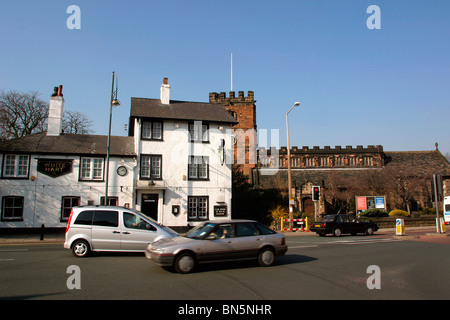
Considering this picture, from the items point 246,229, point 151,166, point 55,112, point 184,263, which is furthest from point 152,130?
point 184,263

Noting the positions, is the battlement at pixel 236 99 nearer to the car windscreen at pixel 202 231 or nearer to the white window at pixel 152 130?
the white window at pixel 152 130

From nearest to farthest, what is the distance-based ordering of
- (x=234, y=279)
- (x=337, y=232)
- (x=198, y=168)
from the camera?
1. (x=234, y=279)
2. (x=337, y=232)
3. (x=198, y=168)

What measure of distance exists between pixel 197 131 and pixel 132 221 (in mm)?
15205

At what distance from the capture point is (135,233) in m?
12.4

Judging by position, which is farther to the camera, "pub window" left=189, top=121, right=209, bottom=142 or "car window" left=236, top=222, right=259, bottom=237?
"pub window" left=189, top=121, right=209, bottom=142

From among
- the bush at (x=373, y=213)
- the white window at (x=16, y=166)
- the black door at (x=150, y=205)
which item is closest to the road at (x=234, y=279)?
the black door at (x=150, y=205)

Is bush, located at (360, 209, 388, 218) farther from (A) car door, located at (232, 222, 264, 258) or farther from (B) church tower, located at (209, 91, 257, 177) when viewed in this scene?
(A) car door, located at (232, 222, 264, 258)

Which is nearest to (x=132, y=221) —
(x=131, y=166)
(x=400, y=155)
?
(x=131, y=166)

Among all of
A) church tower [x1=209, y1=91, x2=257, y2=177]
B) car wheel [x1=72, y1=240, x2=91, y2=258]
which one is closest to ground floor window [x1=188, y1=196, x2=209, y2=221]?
car wheel [x1=72, y1=240, x2=91, y2=258]

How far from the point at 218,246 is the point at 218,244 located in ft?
0.18

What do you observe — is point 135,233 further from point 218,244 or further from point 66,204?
point 66,204

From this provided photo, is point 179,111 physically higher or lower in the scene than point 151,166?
higher

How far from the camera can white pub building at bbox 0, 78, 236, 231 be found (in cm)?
2320

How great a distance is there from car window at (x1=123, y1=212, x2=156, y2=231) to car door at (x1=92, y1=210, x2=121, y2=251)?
320mm
